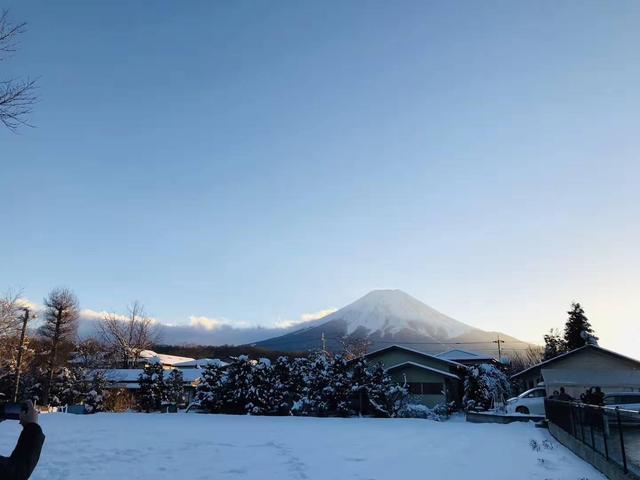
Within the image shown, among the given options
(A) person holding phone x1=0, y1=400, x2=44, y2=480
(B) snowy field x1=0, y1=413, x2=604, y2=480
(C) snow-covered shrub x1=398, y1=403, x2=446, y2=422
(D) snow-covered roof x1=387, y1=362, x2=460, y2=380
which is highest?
(D) snow-covered roof x1=387, y1=362, x2=460, y2=380

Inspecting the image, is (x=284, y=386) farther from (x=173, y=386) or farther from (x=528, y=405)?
(x=528, y=405)

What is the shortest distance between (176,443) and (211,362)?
719 inches

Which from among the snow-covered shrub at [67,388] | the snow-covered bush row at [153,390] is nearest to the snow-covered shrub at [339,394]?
the snow-covered bush row at [153,390]

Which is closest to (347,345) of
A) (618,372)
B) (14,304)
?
(618,372)

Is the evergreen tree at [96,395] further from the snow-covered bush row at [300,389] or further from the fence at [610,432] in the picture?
the fence at [610,432]

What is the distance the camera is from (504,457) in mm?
11305

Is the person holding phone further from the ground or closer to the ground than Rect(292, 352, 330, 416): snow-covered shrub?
further from the ground

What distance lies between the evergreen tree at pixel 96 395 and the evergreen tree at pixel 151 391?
235 cm

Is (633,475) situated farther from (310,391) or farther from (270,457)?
(310,391)

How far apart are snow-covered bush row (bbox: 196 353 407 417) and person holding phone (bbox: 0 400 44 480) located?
2674 centimetres

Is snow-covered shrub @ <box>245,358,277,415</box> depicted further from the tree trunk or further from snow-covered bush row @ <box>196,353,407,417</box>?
the tree trunk

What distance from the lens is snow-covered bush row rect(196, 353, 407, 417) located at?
1113 inches

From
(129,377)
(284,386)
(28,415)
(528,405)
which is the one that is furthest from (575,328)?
(28,415)

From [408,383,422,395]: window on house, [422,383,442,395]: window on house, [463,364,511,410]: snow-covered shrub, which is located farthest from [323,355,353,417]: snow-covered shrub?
[463,364,511,410]: snow-covered shrub
